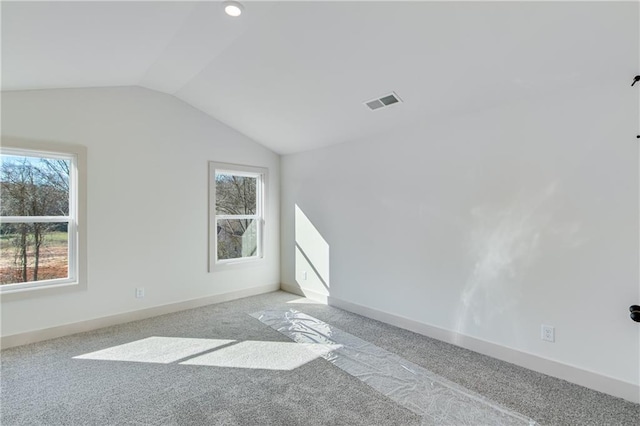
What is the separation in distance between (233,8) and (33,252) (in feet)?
10.3

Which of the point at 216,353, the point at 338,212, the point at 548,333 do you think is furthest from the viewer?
the point at 338,212

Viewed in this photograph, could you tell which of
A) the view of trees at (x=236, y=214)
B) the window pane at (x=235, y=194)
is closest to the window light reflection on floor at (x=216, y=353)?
the view of trees at (x=236, y=214)

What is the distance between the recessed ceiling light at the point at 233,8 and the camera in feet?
7.59

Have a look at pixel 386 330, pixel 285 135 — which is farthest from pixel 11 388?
pixel 285 135

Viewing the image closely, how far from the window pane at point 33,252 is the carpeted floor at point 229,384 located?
70 centimetres

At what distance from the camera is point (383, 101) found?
10.4ft

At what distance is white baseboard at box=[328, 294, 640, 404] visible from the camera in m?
2.22

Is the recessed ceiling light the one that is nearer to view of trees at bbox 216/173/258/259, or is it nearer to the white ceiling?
the white ceiling

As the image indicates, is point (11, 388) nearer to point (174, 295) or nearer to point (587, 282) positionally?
point (174, 295)

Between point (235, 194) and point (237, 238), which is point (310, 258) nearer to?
point (237, 238)

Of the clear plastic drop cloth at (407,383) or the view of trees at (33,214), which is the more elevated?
the view of trees at (33,214)

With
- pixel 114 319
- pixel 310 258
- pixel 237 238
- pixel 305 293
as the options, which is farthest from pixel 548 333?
pixel 114 319

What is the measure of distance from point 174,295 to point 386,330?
2752 millimetres

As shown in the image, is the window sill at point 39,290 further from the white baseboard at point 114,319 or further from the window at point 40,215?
the white baseboard at point 114,319
